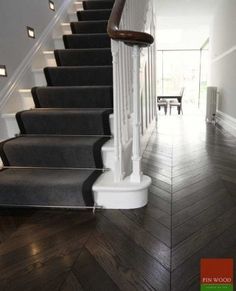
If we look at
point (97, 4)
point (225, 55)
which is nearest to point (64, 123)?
point (97, 4)

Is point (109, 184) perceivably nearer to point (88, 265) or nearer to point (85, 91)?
point (88, 265)

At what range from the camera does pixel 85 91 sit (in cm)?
231

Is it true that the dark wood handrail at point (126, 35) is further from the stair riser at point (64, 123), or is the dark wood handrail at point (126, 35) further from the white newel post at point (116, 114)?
the stair riser at point (64, 123)

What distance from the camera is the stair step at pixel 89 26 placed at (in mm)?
3203

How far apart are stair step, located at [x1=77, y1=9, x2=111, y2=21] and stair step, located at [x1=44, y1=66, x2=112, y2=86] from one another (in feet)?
4.18

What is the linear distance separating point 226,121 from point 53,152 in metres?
3.75

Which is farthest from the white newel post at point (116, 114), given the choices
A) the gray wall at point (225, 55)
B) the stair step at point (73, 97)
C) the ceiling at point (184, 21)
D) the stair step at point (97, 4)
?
the ceiling at point (184, 21)

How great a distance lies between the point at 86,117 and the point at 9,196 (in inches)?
31.6

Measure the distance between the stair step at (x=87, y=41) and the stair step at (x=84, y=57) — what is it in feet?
0.85

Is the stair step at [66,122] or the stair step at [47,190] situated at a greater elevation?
the stair step at [66,122]

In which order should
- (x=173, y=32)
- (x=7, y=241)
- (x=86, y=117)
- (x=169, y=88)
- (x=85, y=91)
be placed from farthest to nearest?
(x=169, y=88)
(x=173, y=32)
(x=85, y=91)
(x=86, y=117)
(x=7, y=241)

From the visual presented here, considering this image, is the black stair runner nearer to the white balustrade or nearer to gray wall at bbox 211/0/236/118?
the white balustrade

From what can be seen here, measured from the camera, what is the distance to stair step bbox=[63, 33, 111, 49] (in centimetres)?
298

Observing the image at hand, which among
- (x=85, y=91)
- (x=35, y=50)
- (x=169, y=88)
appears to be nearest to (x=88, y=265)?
(x=85, y=91)
